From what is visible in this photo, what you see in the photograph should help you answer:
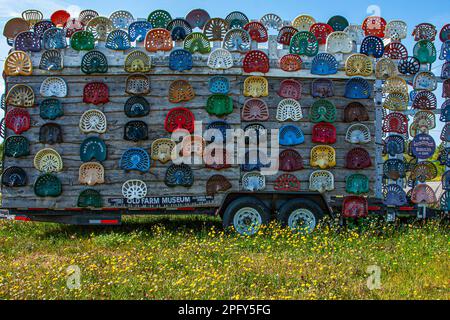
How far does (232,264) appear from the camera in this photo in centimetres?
554

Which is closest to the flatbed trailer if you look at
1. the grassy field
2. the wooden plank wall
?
the wooden plank wall

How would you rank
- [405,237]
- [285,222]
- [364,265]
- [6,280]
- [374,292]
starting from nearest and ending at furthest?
[374,292] → [6,280] → [364,265] → [405,237] → [285,222]

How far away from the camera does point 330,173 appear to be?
7773 mm

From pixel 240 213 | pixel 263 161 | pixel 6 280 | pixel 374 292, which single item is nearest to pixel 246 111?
pixel 263 161

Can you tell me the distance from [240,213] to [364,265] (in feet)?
8.92

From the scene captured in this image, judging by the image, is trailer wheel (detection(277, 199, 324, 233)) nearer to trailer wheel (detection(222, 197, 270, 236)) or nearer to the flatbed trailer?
the flatbed trailer

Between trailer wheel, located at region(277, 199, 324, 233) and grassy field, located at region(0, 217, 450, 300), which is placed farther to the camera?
trailer wheel, located at region(277, 199, 324, 233)

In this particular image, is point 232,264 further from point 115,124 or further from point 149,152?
point 115,124

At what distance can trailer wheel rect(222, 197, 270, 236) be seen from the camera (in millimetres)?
7539

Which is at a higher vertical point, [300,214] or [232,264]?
[300,214]

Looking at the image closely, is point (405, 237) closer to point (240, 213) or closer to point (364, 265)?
point (364, 265)

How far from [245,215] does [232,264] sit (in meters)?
2.14

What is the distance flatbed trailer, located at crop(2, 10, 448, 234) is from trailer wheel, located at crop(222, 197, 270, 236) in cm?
2

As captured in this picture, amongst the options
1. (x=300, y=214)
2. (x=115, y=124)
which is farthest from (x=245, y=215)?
(x=115, y=124)
